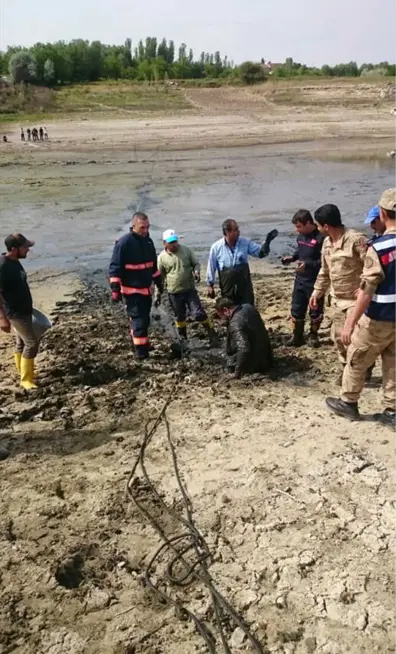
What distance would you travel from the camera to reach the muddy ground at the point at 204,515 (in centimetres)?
383

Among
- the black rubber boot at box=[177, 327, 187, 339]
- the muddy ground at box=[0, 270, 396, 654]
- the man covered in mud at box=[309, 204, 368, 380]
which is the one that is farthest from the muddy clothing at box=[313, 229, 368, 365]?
the black rubber boot at box=[177, 327, 187, 339]

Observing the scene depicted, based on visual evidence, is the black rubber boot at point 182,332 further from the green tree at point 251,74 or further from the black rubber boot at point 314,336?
the green tree at point 251,74

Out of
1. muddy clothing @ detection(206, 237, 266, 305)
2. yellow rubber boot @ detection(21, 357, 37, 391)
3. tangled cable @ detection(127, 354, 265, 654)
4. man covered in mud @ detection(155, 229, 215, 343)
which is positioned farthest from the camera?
man covered in mud @ detection(155, 229, 215, 343)

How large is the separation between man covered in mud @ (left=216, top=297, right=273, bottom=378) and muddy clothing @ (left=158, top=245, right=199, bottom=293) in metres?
1.20

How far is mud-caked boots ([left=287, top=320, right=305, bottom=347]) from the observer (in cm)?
847

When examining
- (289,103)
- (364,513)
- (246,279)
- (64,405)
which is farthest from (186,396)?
(289,103)

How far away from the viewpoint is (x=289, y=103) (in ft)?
173

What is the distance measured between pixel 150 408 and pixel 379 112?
4750 cm

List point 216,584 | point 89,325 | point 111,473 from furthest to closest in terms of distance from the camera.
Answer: point 89,325 < point 111,473 < point 216,584

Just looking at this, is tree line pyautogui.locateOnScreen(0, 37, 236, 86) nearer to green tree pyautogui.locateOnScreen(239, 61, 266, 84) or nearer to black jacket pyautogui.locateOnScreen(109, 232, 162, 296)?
green tree pyautogui.locateOnScreen(239, 61, 266, 84)

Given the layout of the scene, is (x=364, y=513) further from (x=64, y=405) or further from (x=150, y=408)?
(x=64, y=405)

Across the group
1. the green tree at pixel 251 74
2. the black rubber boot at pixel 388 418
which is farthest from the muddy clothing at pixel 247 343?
the green tree at pixel 251 74

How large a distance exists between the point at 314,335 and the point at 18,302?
3.83m

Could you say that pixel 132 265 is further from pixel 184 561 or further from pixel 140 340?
pixel 184 561
